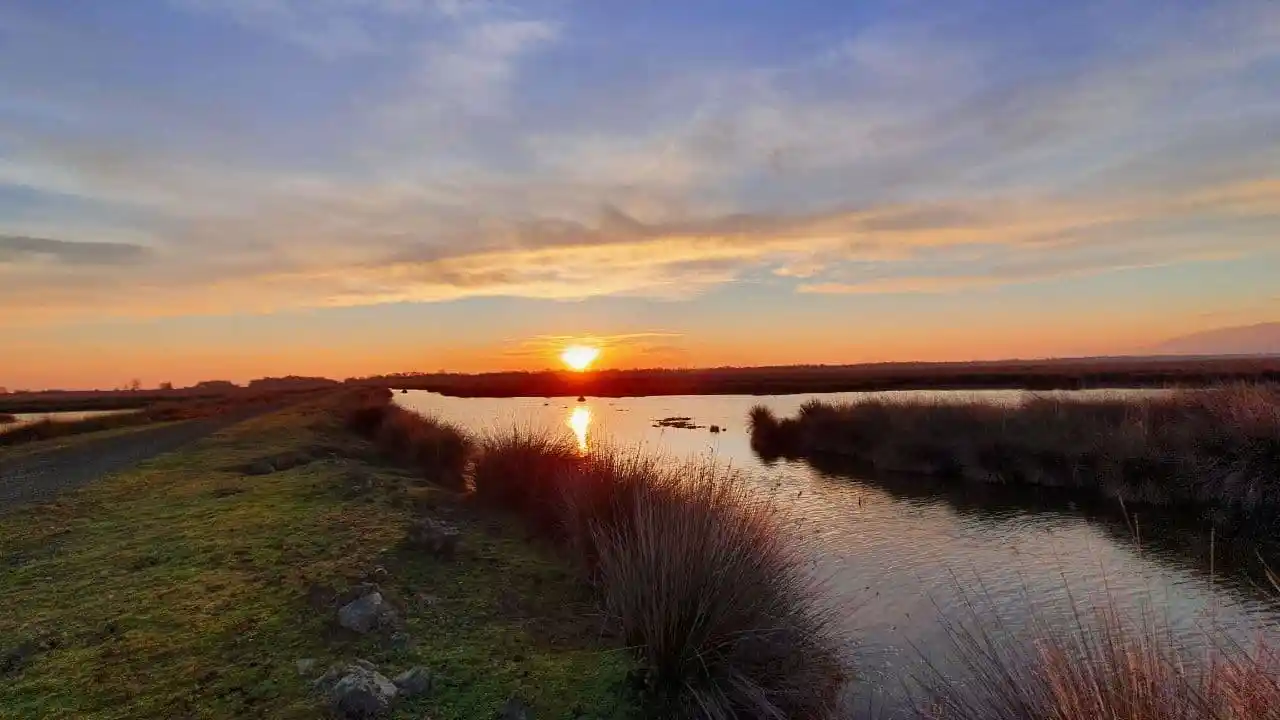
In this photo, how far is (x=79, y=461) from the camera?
1948cm

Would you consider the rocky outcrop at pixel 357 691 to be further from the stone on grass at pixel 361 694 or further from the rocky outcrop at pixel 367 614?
the rocky outcrop at pixel 367 614

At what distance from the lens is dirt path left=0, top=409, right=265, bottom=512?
14.7 meters

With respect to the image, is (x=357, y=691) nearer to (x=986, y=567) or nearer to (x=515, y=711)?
(x=515, y=711)

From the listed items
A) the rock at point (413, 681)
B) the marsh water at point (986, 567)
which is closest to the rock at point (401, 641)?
the rock at point (413, 681)

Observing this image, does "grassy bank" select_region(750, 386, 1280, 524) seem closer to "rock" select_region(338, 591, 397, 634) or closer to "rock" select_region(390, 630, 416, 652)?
"rock" select_region(390, 630, 416, 652)

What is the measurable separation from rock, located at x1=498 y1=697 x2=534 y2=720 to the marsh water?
3758mm

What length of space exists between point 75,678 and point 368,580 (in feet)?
10.2

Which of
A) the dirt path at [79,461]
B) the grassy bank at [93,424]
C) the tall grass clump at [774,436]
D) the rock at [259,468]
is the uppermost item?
the grassy bank at [93,424]

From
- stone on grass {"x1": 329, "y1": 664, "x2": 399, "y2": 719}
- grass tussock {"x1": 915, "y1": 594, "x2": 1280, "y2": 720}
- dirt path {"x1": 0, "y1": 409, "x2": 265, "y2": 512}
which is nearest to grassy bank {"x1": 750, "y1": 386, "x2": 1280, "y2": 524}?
grass tussock {"x1": 915, "y1": 594, "x2": 1280, "y2": 720}

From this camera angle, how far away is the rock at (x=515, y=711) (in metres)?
5.94

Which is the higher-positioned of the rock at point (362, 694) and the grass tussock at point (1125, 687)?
the grass tussock at point (1125, 687)

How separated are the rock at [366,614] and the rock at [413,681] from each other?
117 centimetres

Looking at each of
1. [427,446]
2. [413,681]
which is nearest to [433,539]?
[413,681]

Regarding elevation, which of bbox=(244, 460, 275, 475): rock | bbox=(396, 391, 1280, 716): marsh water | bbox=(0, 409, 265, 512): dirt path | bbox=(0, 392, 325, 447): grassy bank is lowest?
bbox=(396, 391, 1280, 716): marsh water
